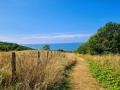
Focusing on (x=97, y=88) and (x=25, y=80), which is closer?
(x=25, y=80)

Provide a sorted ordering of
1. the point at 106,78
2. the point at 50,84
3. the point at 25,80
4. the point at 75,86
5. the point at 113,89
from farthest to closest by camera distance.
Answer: the point at 106,78 < the point at 75,86 < the point at 113,89 < the point at 50,84 < the point at 25,80

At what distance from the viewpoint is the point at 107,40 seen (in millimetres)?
45969

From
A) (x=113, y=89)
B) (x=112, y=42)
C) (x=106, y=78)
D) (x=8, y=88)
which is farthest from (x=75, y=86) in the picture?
(x=112, y=42)

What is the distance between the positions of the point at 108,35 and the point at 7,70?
1457 inches

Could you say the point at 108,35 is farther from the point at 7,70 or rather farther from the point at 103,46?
the point at 7,70

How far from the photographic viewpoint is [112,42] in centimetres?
4538

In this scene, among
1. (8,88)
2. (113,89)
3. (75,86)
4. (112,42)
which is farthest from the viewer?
(112,42)

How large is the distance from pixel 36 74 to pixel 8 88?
6.55 feet

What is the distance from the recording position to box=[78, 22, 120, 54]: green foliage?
45.3 m

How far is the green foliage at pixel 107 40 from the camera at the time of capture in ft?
149

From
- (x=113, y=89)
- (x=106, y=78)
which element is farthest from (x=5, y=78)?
(x=106, y=78)

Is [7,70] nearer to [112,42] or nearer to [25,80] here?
[25,80]

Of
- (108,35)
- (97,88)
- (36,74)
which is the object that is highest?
(108,35)

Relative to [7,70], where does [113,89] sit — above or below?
below
